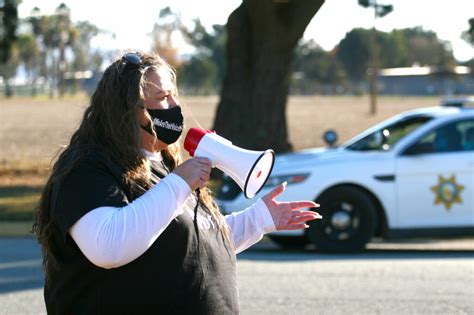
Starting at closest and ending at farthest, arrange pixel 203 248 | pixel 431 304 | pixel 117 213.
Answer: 1. pixel 117 213
2. pixel 203 248
3. pixel 431 304

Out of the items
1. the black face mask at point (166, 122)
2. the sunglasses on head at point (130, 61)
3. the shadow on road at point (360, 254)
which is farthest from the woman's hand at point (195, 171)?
the shadow on road at point (360, 254)

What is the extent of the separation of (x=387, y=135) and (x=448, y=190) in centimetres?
116

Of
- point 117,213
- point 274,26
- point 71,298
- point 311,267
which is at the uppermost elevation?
point 274,26

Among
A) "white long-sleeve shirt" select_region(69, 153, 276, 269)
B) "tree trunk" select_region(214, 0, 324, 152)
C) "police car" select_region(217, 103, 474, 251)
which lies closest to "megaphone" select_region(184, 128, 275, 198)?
"white long-sleeve shirt" select_region(69, 153, 276, 269)

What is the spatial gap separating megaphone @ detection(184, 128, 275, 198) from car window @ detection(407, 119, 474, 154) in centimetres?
774

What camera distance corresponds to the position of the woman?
2.78 m

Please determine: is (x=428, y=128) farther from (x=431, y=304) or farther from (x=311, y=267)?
(x=431, y=304)

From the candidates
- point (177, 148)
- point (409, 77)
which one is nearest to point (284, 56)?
point (177, 148)

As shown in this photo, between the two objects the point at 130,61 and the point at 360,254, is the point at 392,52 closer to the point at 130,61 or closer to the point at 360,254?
the point at 360,254

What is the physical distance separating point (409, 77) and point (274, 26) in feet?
437

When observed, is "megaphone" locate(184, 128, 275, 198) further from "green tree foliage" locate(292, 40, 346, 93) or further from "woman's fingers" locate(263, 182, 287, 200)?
"green tree foliage" locate(292, 40, 346, 93)

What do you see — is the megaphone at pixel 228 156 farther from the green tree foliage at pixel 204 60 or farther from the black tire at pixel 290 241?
the green tree foliage at pixel 204 60

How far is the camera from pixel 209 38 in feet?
496

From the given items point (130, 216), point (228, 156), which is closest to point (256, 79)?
point (228, 156)
